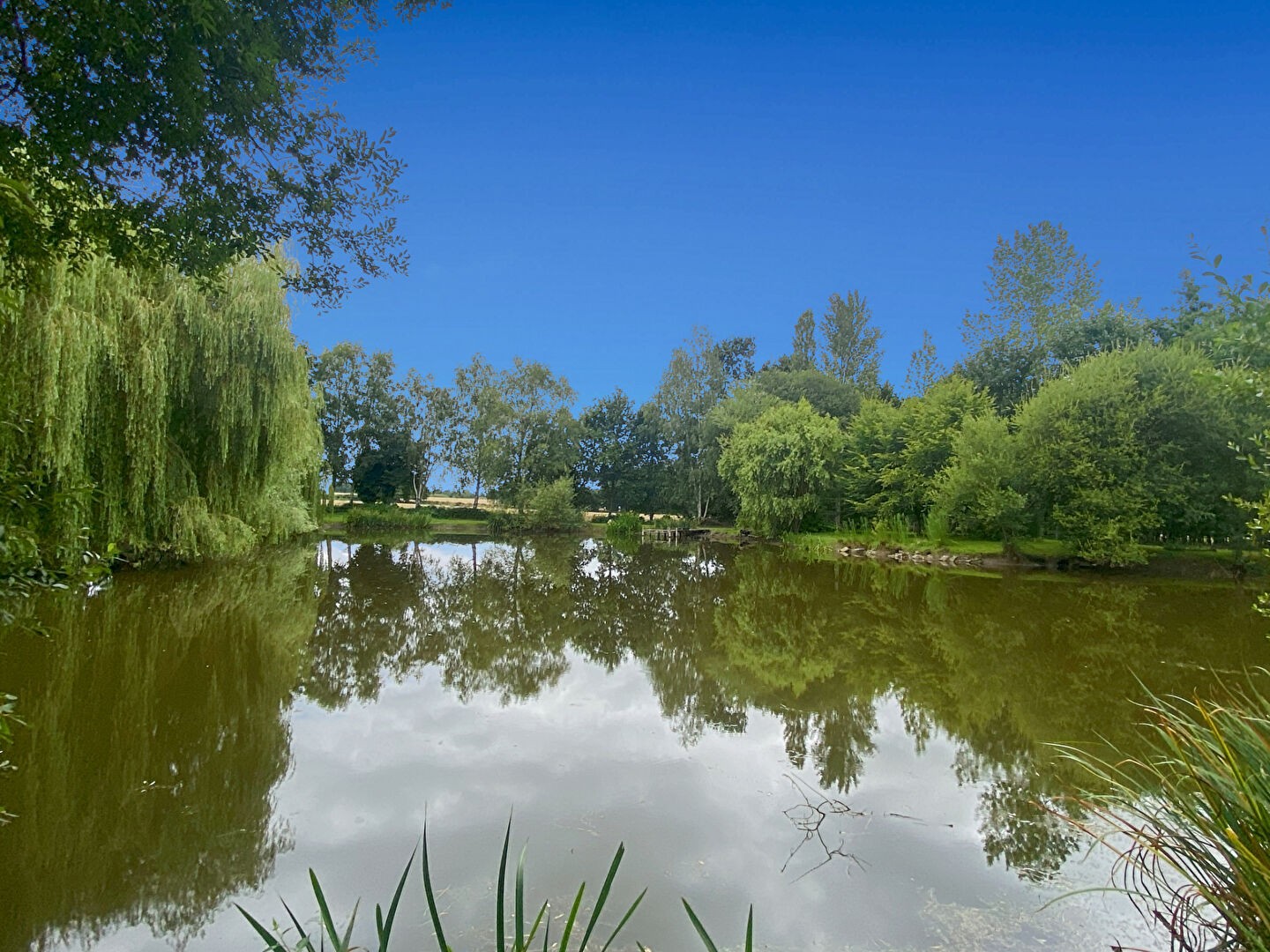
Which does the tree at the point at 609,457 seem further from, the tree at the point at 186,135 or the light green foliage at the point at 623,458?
the tree at the point at 186,135

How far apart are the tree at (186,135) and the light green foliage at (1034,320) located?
2962cm

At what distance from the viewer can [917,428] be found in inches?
1019

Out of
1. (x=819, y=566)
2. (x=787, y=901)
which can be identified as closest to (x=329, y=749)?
(x=787, y=901)

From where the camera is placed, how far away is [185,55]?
343 centimetres

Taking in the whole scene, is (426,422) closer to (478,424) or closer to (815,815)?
(478,424)

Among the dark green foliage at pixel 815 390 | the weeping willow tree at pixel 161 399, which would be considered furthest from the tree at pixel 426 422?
the weeping willow tree at pixel 161 399

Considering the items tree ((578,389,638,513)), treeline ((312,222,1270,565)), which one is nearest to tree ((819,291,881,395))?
treeline ((312,222,1270,565))

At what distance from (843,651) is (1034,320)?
96.4 feet

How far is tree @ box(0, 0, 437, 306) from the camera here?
10.6ft

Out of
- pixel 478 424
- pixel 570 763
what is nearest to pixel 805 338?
pixel 478 424

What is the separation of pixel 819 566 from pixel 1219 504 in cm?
1009

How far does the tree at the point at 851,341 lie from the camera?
149 feet

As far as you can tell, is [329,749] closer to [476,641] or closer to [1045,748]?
[476,641]

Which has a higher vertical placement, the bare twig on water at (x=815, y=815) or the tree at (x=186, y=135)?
the tree at (x=186, y=135)
